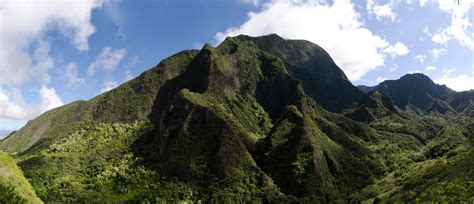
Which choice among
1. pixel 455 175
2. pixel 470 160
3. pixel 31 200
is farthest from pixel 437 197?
pixel 31 200

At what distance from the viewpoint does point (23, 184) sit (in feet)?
369

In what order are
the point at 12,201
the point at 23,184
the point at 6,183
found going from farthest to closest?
the point at 23,184
the point at 6,183
the point at 12,201

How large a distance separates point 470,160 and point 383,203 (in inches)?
1552

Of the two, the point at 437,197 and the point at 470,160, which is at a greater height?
the point at 470,160

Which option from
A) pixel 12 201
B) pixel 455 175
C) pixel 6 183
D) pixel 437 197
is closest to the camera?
pixel 12 201

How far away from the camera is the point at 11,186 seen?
10006cm

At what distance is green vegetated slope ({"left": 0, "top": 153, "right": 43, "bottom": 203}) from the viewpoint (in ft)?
302

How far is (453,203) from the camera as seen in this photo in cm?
13562

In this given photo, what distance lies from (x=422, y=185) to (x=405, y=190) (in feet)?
38.0

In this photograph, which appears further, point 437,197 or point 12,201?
point 437,197

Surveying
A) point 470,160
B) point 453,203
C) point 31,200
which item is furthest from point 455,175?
point 31,200

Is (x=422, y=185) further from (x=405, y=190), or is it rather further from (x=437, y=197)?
(x=437, y=197)

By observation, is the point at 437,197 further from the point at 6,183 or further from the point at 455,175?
the point at 6,183

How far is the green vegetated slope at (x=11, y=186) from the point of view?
91938mm
